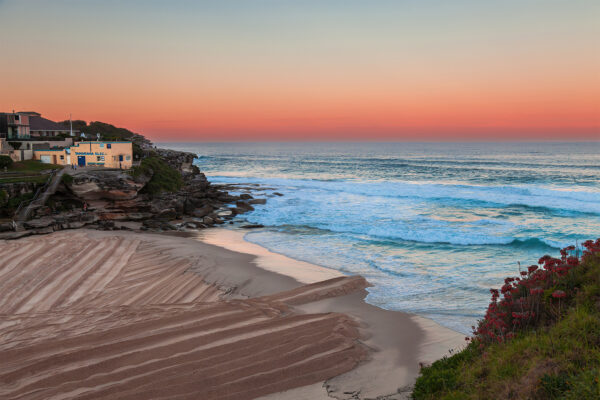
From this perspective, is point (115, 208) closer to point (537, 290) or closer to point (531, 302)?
point (531, 302)

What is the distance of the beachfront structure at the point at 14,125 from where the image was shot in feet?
137

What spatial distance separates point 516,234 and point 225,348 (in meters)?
20.8

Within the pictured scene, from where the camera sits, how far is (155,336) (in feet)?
30.8

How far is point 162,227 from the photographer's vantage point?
25344 millimetres

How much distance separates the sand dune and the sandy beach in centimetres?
3

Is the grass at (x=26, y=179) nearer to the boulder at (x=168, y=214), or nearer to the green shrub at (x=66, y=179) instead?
the green shrub at (x=66, y=179)

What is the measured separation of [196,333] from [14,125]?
148 feet

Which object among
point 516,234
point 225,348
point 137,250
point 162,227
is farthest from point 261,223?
point 225,348


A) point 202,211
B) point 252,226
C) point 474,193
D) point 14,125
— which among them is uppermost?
point 14,125

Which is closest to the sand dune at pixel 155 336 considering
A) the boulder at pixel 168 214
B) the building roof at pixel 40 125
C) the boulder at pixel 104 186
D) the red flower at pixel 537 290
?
the red flower at pixel 537 290

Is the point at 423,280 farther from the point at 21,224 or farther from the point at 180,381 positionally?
the point at 21,224

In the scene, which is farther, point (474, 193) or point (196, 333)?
point (474, 193)

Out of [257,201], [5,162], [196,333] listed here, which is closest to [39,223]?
[5,162]

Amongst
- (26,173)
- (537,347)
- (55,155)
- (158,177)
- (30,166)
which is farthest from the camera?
(158,177)
